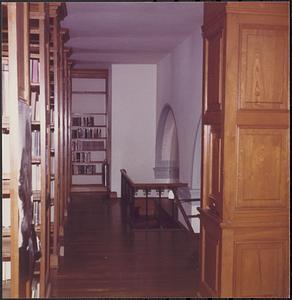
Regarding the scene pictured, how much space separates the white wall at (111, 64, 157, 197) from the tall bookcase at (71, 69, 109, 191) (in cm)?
69

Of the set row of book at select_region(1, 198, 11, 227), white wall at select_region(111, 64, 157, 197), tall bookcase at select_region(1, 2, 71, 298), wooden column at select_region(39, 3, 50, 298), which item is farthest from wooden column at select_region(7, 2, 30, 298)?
white wall at select_region(111, 64, 157, 197)

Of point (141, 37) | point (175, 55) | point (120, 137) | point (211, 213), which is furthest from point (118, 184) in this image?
point (211, 213)

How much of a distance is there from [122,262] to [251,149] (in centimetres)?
264

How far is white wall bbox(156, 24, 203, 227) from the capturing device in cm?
686

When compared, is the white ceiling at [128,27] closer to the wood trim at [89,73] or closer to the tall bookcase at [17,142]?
the wood trim at [89,73]

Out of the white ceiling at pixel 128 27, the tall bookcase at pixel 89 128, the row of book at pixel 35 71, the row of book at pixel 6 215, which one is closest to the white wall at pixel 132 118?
the tall bookcase at pixel 89 128

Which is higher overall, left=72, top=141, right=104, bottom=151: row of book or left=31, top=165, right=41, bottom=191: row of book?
left=72, top=141, right=104, bottom=151: row of book

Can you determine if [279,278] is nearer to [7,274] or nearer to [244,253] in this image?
[244,253]

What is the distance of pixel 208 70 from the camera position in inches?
164

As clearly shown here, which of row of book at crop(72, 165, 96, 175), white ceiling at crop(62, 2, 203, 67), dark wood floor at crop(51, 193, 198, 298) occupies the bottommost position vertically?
dark wood floor at crop(51, 193, 198, 298)

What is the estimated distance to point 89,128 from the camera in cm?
1208

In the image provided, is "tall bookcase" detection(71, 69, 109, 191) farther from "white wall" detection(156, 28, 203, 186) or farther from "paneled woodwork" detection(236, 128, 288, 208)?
"paneled woodwork" detection(236, 128, 288, 208)

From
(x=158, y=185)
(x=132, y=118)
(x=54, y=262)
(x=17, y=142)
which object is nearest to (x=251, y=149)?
(x=17, y=142)

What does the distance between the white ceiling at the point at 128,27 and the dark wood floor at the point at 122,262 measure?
2.88 metres
